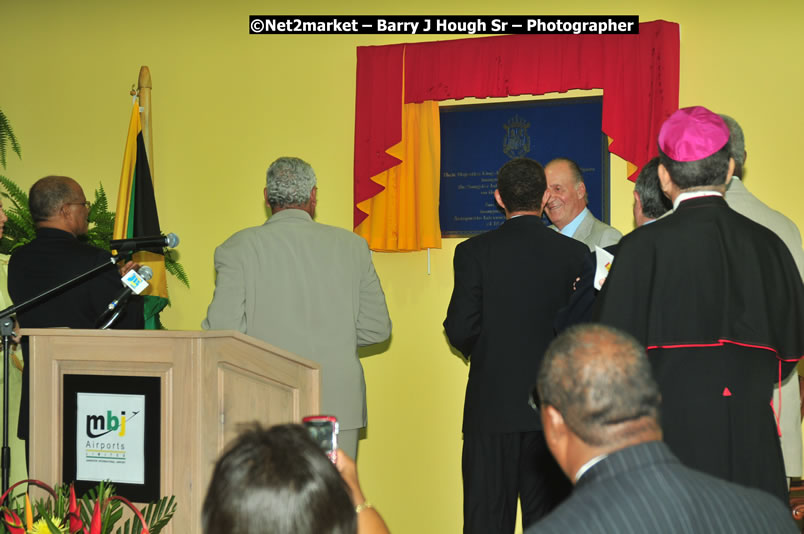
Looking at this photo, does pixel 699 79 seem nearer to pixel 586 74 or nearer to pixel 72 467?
pixel 586 74

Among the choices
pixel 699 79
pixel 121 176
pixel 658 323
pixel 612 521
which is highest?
pixel 699 79

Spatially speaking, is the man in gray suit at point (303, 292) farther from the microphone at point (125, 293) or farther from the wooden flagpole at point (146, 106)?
the wooden flagpole at point (146, 106)

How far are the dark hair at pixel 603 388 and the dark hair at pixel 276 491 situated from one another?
461 millimetres

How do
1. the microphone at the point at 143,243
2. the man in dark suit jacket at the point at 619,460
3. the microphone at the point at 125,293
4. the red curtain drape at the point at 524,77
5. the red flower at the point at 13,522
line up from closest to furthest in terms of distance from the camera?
the man in dark suit jacket at the point at 619,460, the red flower at the point at 13,522, the microphone at the point at 125,293, the microphone at the point at 143,243, the red curtain drape at the point at 524,77

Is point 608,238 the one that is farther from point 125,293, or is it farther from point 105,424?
point 105,424

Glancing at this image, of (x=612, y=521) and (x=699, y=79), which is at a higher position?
(x=699, y=79)

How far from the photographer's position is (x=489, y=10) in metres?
4.92

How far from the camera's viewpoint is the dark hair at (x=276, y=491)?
1.06m

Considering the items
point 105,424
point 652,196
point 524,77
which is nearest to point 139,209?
point 524,77

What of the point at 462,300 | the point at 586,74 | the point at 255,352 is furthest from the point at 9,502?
the point at 586,74

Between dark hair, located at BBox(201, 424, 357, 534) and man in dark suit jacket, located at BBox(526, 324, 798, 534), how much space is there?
0.33m

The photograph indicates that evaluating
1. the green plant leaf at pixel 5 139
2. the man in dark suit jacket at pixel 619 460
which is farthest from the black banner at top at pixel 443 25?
the man in dark suit jacket at pixel 619 460

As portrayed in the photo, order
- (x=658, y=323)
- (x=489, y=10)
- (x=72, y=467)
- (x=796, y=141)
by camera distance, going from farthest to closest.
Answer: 1. (x=489, y=10)
2. (x=796, y=141)
3. (x=72, y=467)
4. (x=658, y=323)

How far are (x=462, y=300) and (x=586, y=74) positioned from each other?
1.64 meters
